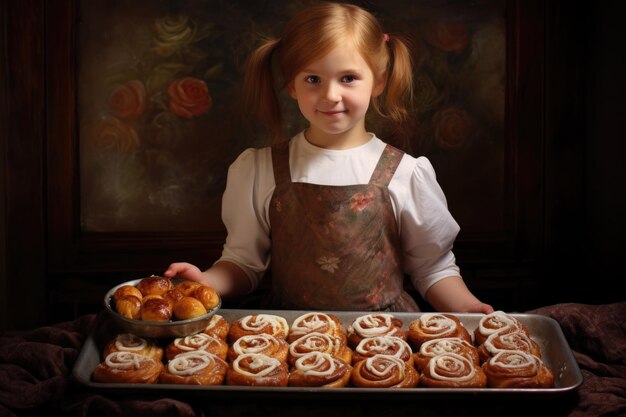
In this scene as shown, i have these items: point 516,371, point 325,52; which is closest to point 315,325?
point 516,371

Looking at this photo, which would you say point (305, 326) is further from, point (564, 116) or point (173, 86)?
point (564, 116)

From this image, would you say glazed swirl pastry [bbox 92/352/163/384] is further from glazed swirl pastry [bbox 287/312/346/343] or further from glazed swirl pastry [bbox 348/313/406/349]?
glazed swirl pastry [bbox 348/313/406/349]

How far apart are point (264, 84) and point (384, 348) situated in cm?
74

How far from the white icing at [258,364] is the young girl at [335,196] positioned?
359mm

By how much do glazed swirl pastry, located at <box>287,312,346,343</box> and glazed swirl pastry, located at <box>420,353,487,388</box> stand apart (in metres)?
0.24

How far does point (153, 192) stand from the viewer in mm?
2479

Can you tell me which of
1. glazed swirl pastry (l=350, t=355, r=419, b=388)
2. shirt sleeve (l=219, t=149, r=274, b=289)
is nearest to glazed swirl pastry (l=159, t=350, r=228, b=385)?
glazed swirl pastry (l=350, t=355, r=419, b=388)

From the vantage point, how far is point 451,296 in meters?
1.97

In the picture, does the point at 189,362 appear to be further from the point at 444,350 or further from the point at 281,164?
the point at 281,164

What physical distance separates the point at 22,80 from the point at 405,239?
120cm

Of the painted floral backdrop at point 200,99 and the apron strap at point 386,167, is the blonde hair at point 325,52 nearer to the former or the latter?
the apron strap at point 386,167

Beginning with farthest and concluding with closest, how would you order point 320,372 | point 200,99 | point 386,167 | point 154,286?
point 200,99 < point 386,167 < point 154,286 < point 320,372

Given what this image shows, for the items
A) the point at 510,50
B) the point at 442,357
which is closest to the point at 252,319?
the point at 442,357

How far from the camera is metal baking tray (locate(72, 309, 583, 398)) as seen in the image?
1.42 meters
